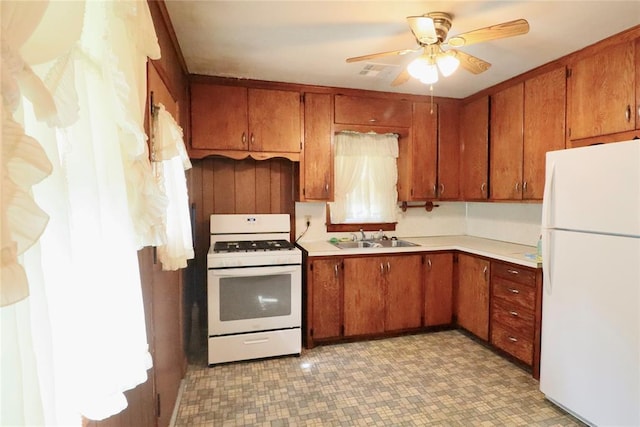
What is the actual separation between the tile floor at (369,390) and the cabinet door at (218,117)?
185cm

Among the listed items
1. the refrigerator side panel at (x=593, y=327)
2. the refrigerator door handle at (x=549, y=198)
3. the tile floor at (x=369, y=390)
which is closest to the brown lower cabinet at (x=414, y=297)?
the tile floor at (x=369, y=390)

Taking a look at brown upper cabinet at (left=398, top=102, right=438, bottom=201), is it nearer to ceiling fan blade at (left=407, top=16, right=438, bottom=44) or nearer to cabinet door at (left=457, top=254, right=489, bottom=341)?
cabinet door at (left=457, top=254, right=489, bottom=341)

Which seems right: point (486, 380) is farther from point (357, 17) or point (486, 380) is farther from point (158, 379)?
point (357, 17)

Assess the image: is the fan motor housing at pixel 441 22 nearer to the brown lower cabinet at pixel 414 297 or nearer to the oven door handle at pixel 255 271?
the brown lower cabinet at pixel 414 297

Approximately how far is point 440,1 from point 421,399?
242 centimetres

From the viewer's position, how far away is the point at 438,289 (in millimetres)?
3338

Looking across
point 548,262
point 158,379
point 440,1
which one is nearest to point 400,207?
point 548,262

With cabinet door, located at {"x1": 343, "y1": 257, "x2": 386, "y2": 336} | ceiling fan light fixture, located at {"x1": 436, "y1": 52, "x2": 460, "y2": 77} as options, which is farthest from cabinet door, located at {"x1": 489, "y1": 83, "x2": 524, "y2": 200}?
ceiling fan light fixture, located at {"x1": 436, "y1": 52, "x2": 460, "y2": 77}

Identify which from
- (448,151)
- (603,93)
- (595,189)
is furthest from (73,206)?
(448,151)

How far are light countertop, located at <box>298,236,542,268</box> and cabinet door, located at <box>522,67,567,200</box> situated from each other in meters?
0.51

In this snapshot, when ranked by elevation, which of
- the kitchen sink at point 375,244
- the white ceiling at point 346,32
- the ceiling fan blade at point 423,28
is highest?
the white ceiling at point 346,32

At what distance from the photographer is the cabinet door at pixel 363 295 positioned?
122 inches

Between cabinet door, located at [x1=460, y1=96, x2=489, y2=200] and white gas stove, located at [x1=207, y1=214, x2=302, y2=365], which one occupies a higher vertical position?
cabinet door, located at [x1=460, y1=96, x2=489, y2=200]

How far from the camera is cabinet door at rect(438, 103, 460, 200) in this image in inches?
141
